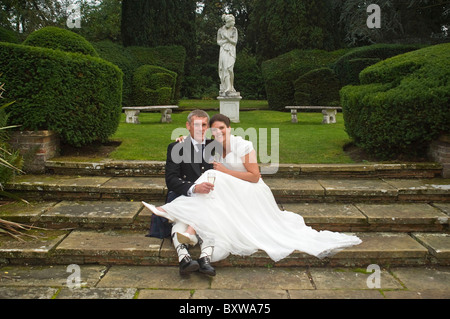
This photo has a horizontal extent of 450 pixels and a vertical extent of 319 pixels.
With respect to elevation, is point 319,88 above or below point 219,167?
above

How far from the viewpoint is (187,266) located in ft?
10.4

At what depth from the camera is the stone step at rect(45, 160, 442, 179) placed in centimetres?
507

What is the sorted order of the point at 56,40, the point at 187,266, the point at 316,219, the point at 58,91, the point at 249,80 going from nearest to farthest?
the point at 187,266, the point at 316,219, the point at 58,91, the point at 56,40, the point at 249,80

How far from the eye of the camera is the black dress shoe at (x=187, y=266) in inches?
124

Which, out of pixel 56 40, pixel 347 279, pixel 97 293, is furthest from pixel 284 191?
pixel 56 40

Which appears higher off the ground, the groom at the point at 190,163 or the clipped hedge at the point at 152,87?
the clipped hedge at the point at 152,87

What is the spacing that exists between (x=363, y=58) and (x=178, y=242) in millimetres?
11319

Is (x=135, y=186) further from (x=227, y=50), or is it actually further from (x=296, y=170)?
(x=227, y=50)

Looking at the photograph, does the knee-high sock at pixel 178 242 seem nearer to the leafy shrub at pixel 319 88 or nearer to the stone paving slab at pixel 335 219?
the stone paving slab at pixel 335 219

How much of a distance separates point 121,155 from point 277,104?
397 inches

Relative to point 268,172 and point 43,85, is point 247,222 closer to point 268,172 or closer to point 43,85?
point 268,172

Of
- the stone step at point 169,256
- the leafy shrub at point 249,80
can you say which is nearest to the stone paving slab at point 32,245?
the stone step at point 169,256

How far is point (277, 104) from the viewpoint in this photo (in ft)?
49.0

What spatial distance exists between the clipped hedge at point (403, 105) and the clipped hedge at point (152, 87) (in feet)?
28.6
